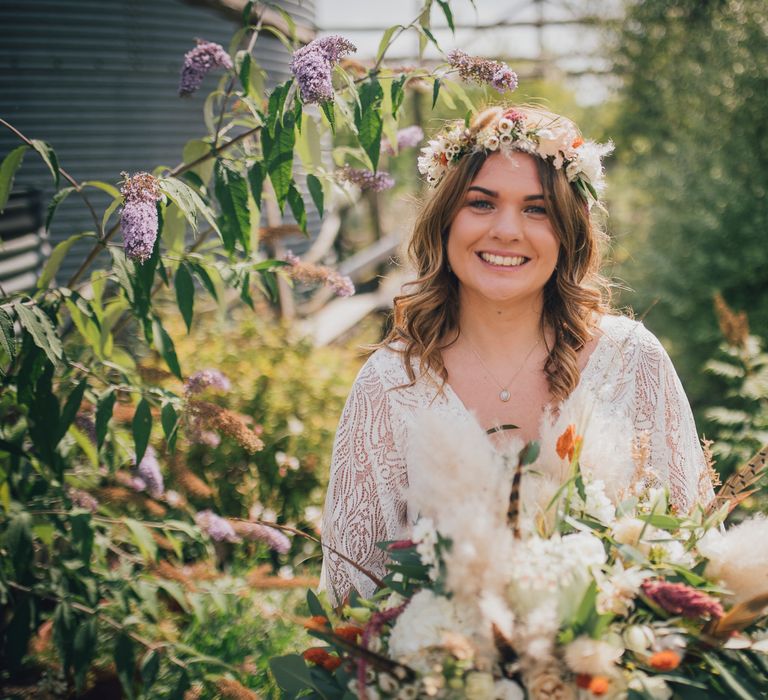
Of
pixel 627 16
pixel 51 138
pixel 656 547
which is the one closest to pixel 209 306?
pixel 51 138

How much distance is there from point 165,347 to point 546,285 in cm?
124

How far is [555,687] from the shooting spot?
3.51ft

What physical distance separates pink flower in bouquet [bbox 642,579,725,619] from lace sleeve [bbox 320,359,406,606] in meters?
1.11

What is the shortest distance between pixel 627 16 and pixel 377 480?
35.2ft

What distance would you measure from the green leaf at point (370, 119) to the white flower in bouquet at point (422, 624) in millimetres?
1099

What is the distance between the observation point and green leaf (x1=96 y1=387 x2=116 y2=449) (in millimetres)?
1992

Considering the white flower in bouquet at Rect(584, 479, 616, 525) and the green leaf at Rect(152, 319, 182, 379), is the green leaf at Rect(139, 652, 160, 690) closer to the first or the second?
the green leaf at Rect(152, 319, 182, 379)

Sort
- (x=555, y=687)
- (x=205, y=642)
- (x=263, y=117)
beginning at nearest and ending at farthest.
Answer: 1. (x=555, y=687)
2. (x=263, y=117)
3. (x=205, y=642)

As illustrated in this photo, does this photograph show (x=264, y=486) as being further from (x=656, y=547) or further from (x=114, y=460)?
(x=656, y=547)

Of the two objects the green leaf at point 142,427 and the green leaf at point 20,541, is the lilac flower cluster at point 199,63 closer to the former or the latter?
the green leaf at point 142,427

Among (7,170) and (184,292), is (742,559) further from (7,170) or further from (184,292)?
(7,170)

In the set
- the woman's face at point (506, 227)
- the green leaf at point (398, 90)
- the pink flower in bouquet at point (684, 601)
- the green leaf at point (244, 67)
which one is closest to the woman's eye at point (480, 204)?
the woman's face at point (506, 227)

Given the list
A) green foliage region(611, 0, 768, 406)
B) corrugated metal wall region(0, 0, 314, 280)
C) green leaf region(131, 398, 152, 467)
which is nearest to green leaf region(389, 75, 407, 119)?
green leaf region(131, 398, 152, 467)

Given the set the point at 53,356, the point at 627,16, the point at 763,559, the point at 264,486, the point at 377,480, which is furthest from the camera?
the point at 627,16
